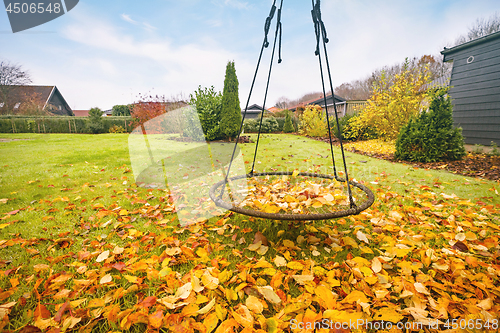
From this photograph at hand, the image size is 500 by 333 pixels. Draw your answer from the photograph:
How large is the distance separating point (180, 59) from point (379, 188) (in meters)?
4.38

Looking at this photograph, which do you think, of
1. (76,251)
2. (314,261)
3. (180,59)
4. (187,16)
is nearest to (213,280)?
(314,261)

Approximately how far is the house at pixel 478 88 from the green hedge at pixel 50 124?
16.1 metres

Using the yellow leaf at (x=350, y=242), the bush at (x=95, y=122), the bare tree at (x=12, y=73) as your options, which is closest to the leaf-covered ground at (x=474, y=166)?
the yellow leaf at (x=350, y=242)

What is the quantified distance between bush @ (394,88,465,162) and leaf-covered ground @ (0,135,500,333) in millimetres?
2800

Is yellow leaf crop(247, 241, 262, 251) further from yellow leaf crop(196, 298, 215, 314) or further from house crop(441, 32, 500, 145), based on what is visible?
house crop(441, 32, 500, 145)

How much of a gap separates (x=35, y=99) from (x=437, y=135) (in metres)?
24.8

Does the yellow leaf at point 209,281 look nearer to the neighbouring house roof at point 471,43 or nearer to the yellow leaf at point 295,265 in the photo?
the yellow leaf at point 295,265

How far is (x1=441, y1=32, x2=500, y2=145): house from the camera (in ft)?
18.4

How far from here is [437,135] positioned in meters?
4.86

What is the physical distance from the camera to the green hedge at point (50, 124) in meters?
12.4

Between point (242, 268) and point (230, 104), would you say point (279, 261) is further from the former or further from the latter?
point (230, 104)

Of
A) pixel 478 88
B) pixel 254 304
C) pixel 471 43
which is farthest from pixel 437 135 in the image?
pixel 254 304

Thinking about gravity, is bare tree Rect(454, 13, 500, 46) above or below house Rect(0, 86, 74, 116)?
above

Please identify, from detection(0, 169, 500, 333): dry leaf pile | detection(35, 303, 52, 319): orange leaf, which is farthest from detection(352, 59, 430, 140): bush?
detection(35, 303, 52, 319): orange leaf
